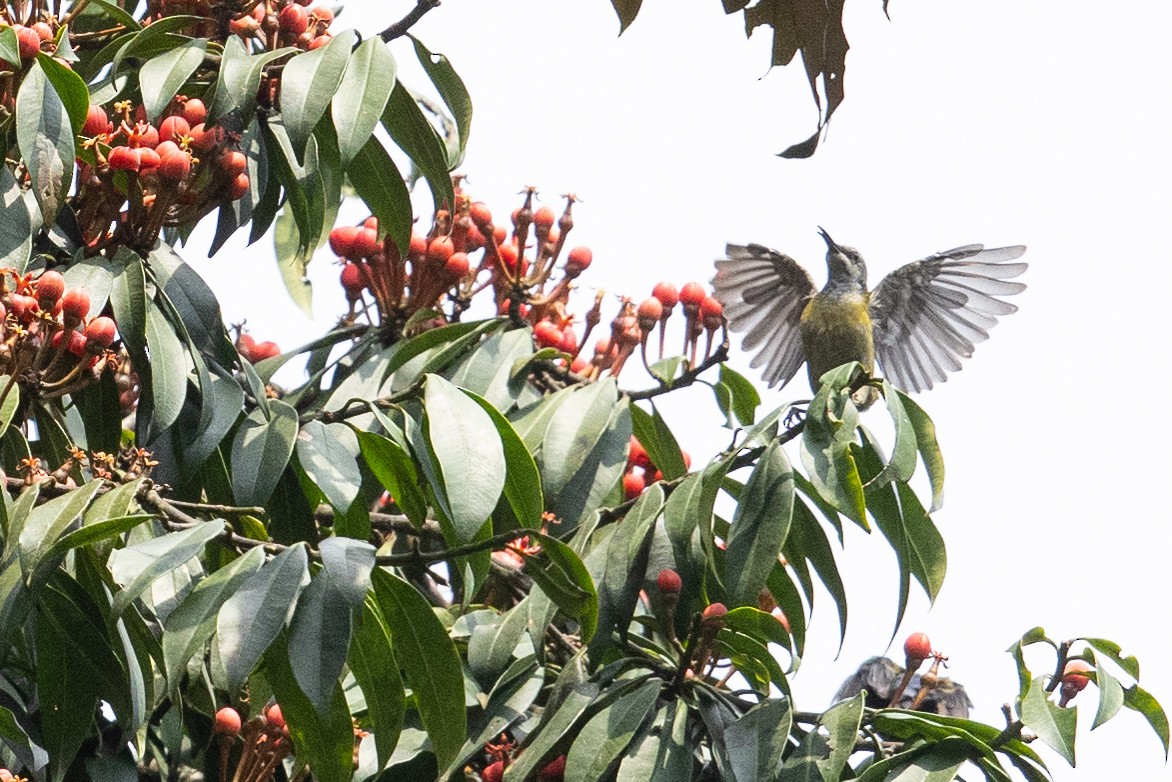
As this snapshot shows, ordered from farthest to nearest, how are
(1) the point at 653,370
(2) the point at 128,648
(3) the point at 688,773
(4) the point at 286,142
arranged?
(1) the point at 653,370, (4) the point at 286,142, (3) the point at 688,773, (2) the point at 128,648

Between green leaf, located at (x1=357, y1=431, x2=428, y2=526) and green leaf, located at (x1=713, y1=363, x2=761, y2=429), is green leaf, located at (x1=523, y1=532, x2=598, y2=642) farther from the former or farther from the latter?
green leaf, located at (x1=713, y1=363, x2=761, y2=429)

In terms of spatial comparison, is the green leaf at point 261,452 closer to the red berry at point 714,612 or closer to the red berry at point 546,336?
the red berry at point 714,612

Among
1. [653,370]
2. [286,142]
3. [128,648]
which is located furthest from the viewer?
[653,370]

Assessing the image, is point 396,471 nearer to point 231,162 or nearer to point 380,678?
point 380,678

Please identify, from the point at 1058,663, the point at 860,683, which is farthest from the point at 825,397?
the point at 860,683

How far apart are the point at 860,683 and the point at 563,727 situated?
1.00 metres

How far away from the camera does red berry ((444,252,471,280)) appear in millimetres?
3314

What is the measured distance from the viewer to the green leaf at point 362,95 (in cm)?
248

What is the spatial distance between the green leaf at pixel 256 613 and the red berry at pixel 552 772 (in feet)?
2.47

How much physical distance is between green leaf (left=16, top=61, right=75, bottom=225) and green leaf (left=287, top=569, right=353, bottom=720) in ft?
2.50

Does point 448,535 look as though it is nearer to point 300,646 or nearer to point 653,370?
point 300,646

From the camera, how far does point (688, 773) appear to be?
2.44 m

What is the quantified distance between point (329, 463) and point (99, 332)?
439 mm

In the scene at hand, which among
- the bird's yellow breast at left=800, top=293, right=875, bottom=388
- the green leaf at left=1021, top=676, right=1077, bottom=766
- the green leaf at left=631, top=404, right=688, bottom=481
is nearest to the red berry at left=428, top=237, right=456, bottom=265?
the green leaf at left=631, top=404, right=688, bottom=481
